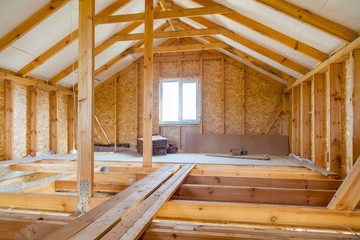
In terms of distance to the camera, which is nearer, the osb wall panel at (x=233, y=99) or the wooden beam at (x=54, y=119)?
the wooden beam at (x=54, y=119)

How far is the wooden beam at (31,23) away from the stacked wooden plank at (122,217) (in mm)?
3359

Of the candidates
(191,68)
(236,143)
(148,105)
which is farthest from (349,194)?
(191,68)

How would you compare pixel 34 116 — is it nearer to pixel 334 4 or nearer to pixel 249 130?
pixel 249 130

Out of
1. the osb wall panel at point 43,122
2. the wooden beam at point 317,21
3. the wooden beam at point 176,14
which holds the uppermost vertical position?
the wooden beam at point 176,14

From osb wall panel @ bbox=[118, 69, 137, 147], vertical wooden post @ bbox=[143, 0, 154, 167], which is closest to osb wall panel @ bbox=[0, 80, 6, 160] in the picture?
osb wall panel @ bbox=[118, 69, 137, 147]

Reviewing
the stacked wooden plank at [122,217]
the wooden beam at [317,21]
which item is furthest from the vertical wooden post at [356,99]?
the stacked wooden plank at [122,217]

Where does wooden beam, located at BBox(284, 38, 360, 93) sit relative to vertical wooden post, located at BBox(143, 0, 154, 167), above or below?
above

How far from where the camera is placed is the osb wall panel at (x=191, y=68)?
6.64m

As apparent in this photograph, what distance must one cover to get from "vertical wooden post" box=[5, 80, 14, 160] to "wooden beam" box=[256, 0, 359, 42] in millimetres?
5392

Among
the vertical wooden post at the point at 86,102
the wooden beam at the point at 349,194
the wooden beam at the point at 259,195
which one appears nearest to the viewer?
the wooden beam at the point at 349,194

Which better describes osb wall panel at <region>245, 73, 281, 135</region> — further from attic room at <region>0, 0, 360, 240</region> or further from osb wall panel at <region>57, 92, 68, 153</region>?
osb wall panel at <region>57, 92, 68, 153</region>

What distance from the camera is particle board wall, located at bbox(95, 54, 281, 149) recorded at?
6.27 meters

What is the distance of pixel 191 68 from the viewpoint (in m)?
6.68

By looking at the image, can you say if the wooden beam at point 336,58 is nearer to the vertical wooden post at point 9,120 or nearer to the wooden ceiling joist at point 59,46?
the wooden ceiling joist at point 59,46
